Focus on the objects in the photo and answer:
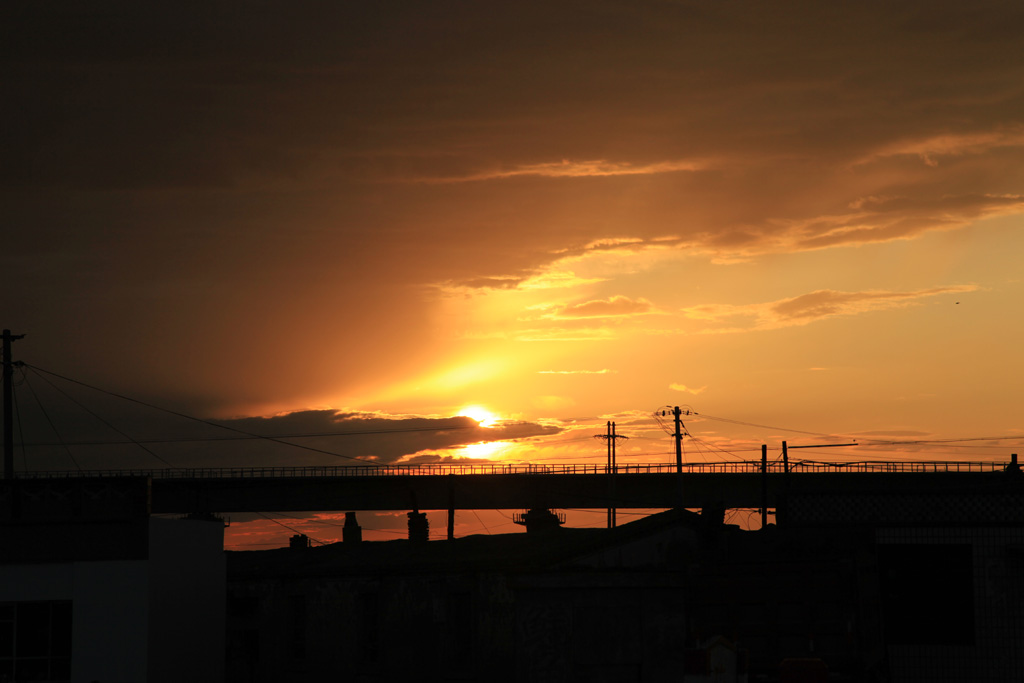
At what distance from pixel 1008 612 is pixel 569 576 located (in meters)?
10.3

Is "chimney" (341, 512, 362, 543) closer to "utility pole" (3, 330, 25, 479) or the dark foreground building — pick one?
"utility pole" (3, 330, 25, 479)

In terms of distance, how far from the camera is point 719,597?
23375mm

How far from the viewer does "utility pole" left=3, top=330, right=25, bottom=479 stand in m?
49.9

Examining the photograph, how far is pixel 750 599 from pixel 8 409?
40141 millimetres

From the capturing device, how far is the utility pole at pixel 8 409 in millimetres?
49875

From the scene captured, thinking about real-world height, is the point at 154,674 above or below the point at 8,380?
below

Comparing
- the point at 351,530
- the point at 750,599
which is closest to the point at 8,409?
the point at 351,530

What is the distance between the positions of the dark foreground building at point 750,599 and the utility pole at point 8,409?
27253 millimetres

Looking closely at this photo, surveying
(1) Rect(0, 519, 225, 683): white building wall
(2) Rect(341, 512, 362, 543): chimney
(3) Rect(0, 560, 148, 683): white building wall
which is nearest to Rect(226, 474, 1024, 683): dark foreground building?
(1) Rect(0, 519, 225, 683): white building wall

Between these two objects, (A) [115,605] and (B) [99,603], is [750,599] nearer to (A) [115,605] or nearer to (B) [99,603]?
(A) [115,605]

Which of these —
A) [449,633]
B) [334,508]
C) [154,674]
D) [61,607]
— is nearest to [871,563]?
[449,633]

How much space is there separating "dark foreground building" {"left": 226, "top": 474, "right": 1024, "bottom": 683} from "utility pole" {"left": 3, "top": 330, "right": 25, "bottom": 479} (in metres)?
27.3

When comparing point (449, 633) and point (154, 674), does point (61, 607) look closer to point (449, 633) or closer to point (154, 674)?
point (154, 674)

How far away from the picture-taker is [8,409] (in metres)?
51.1
